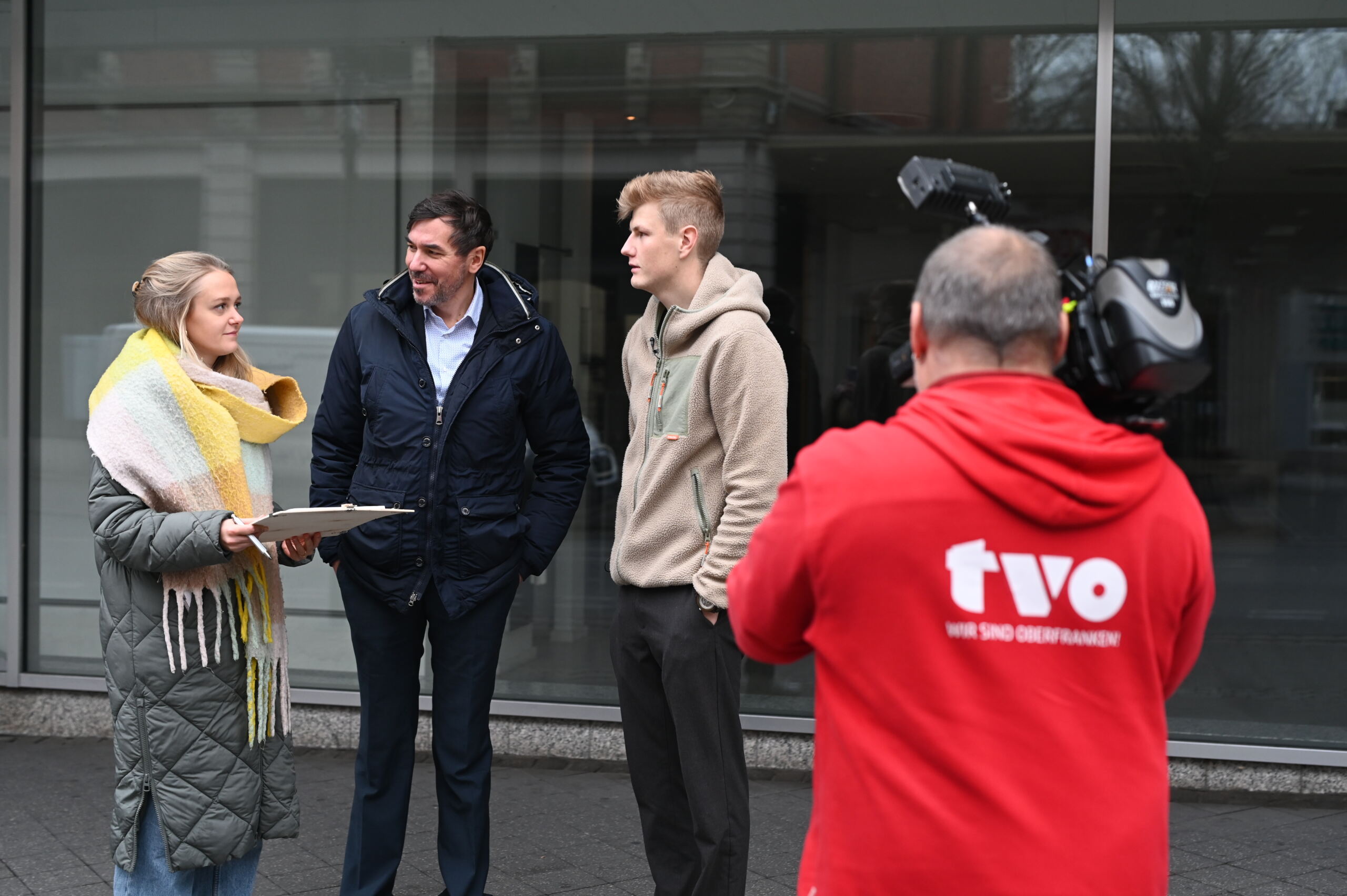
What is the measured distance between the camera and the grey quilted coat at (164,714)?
131 inches

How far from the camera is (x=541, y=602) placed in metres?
6.21

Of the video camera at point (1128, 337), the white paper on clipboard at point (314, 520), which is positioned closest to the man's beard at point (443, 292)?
the white paper on clipboard at point (314, 520)

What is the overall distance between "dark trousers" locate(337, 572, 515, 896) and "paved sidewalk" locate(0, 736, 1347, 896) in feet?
1.31

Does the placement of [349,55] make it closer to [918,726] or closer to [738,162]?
[738,162]

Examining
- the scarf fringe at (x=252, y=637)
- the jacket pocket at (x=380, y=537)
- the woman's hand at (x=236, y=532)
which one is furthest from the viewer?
the jacket pocket at (x=380, y=537)

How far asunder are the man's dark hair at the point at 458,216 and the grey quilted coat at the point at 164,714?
3.59 ft

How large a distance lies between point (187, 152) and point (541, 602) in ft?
8.74

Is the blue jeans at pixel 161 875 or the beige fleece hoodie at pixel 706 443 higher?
the beige fleece hoodie at pixel 706 443

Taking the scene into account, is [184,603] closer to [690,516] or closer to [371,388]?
[371,388]

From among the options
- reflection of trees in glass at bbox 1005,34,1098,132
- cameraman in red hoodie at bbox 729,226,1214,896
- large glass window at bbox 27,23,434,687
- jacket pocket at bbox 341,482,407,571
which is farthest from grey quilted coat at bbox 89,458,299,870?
reflection of trees in glass at bbox 1005,34,1098,132

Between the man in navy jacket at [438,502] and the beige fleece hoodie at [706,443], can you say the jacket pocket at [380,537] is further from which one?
the beige fleece hoodie at [706,443]

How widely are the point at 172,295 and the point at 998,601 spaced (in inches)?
94.8

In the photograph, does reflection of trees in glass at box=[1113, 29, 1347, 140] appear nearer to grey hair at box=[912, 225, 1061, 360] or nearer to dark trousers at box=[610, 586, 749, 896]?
dark trousers at box=[610, 586, 749, 896]

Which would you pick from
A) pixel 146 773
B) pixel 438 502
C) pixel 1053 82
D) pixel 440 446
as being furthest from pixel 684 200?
pixel 1053 82
